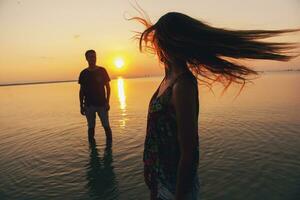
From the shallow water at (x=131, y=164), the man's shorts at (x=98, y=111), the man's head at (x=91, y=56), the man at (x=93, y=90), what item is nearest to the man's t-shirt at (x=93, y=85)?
the man at (x=93, y=90)

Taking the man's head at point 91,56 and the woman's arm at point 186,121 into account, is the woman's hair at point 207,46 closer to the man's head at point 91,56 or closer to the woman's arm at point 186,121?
the woman's arm at point 186,121

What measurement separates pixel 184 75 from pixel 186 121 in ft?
0.98

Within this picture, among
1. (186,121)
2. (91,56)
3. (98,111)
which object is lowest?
(98,111)

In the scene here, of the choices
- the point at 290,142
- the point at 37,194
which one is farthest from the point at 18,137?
the point at 290,142

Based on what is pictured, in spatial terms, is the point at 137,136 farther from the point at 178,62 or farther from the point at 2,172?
the point at 178,62

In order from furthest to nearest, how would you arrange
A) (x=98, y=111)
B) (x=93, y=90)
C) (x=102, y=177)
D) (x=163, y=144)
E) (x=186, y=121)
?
(x=98, y=111), (x=93, y=90), (x=102, y=177), (x=163, y=144), (x=186, y=121)

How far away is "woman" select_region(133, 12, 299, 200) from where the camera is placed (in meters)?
1.82

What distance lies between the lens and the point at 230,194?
520 cm

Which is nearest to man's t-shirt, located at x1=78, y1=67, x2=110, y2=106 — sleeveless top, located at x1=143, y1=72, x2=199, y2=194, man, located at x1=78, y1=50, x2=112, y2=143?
man, located at x1=78, y1=50, x2=112, y2=143

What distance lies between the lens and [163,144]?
206 cm

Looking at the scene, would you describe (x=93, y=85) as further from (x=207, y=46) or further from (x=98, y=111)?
(x=207, y=46)

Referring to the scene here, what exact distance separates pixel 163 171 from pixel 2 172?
619cm

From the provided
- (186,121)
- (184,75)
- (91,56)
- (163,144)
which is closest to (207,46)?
(184,75)

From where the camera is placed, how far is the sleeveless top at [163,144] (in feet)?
6.26
